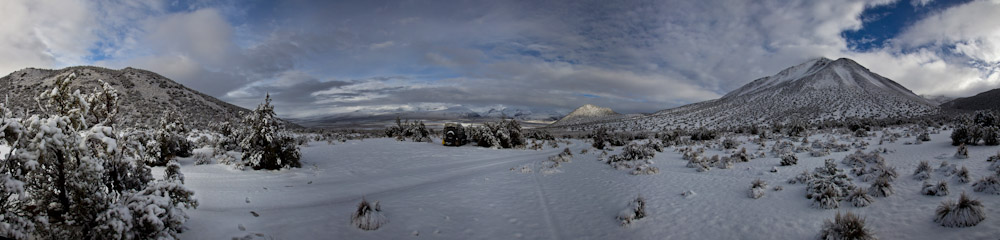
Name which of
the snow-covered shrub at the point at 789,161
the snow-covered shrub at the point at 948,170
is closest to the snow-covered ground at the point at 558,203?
the snow-covered shrub at the point at 948,170

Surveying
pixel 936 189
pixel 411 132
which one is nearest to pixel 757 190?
pixel 936 189

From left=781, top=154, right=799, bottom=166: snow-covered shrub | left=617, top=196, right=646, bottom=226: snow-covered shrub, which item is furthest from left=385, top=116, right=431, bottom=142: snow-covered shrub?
left=617, top=196, right=646, bottom=226: snow-covered shrub

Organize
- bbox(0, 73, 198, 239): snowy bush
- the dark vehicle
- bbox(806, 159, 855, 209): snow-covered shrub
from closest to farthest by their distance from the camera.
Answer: bbox(0, 73, 198, 239): snowy bush
bbox(806, 159, 855, 209): snow-covered shrub
the dark vehicle

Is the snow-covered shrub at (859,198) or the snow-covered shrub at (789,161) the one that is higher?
the snow-covered shrub at (789,161)

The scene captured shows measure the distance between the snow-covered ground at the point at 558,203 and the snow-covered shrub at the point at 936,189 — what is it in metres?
0.13

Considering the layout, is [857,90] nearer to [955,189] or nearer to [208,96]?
[955,189]

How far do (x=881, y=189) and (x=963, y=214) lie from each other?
7.39ft

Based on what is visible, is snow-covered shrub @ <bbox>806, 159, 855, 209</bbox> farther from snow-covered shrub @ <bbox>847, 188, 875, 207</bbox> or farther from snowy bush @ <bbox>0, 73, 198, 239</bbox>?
snowy bush @ <bbox>0, 73, 198, 239</bbox>

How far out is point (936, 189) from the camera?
22.7ft

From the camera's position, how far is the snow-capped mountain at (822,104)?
156 ft

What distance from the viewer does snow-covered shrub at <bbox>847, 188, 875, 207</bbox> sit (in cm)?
683

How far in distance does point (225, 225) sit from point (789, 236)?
32.4 feet

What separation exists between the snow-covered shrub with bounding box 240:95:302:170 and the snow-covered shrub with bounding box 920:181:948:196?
18357 millimetres

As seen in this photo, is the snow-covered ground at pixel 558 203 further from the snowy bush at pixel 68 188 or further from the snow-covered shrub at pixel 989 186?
the snowy bush at pixel 68 188
